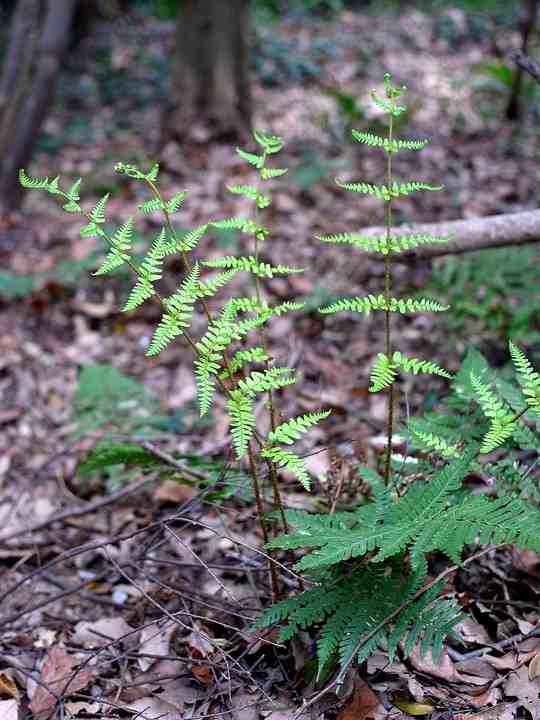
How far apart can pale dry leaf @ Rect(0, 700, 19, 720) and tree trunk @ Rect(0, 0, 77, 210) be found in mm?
5591

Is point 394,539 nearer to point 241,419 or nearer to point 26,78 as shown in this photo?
point 241,419

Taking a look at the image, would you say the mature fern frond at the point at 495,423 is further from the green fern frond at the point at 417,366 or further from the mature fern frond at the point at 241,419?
the mature fern frond at the point at 241,419

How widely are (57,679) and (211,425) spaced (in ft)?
6.11

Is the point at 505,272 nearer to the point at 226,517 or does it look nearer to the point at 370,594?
the point at 226,517

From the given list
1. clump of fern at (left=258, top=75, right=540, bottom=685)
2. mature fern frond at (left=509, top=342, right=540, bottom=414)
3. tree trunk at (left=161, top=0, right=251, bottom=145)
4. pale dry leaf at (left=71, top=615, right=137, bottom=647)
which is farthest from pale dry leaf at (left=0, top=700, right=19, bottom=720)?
tree trunk at (left=161, top=0, right=251, bottom=145)

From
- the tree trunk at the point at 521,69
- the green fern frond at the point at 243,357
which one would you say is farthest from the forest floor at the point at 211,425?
the green fern frond at the point at 243,357

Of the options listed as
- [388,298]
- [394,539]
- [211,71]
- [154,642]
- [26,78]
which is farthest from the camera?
[211,71]

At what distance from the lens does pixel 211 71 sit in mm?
7562

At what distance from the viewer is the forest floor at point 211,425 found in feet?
7.47

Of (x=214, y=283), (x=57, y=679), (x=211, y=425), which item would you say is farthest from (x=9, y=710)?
(x=211, y=425)

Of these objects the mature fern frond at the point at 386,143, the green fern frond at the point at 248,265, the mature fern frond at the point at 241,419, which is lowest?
the mature fern frond at the point at 241,419

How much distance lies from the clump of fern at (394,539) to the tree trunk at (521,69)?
5.43 m

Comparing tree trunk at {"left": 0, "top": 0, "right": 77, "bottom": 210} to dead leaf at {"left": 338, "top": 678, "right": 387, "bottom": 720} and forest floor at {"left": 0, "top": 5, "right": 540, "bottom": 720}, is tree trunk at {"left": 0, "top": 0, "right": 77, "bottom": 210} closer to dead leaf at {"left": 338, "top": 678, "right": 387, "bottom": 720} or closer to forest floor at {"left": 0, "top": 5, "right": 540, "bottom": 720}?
forest floor at {"left": 0, "top": 5, "right": 540, "bottom": 720}

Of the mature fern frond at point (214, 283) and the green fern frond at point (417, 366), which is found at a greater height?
the mature fern frond at point (214, 283)
